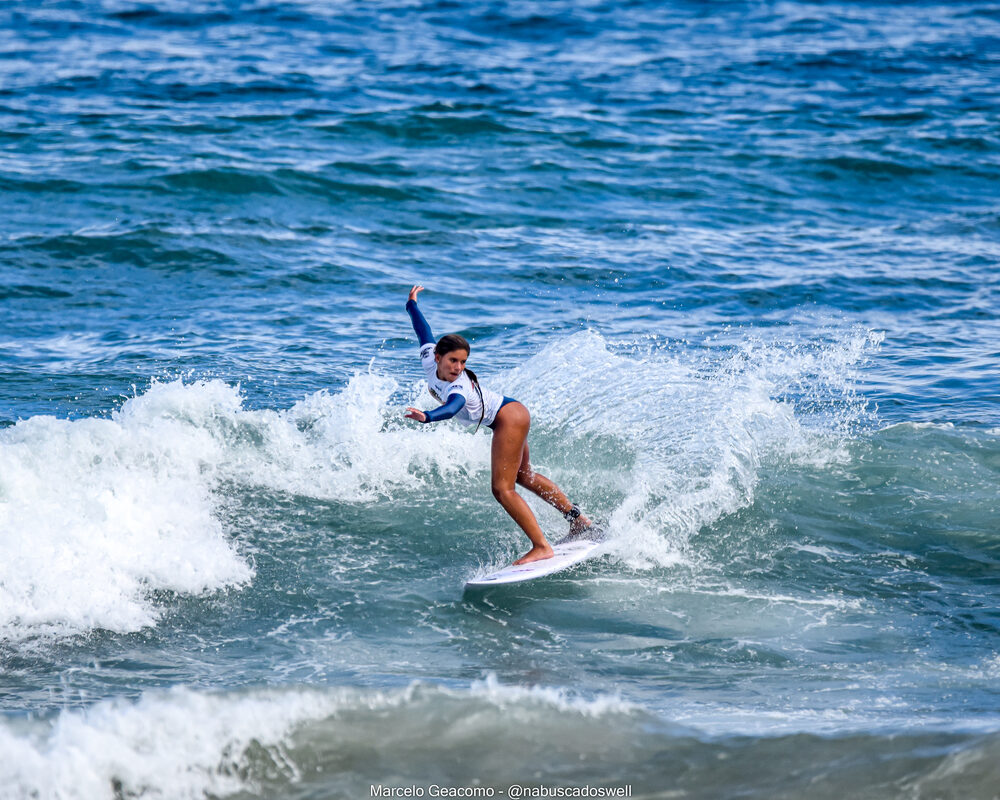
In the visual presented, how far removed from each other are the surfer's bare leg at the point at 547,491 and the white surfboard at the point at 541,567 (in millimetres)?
292

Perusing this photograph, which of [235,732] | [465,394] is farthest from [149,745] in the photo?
[465,394]

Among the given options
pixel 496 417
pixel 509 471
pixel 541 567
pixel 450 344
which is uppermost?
pixel 450 344

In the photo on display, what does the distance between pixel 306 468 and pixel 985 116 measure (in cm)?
1972

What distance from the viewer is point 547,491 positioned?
891 centimetres

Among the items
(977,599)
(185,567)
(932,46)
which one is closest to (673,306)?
(977,599)

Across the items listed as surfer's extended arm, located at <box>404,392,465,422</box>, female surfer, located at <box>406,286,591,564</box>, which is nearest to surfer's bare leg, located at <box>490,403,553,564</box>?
female surfer, located at <box>406,286,591,564</box>

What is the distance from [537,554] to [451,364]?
5.23ft

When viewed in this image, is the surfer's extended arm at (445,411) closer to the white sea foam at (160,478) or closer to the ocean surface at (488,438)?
the ocean surface at (488,438)

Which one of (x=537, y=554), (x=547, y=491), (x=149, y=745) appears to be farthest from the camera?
(x=547, y=491)

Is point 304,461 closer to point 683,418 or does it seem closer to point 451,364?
point 451,364

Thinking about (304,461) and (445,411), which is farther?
(304,461)

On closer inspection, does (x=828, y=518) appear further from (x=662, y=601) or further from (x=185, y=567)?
(x=185, y=567)

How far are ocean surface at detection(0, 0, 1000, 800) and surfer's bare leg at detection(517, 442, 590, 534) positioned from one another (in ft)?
Result: 1.15

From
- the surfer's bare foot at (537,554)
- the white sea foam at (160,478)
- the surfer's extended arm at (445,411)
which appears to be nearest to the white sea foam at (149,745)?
the white sea foam at (160,478)
